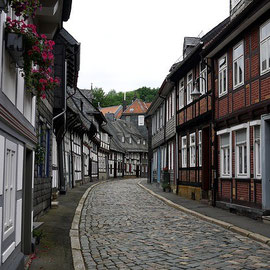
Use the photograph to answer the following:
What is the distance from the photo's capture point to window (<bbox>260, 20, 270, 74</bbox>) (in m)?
12.6

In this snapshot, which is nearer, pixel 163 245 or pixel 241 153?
pixel 163 245

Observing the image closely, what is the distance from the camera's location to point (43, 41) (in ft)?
19.9

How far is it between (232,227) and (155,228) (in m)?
1.89

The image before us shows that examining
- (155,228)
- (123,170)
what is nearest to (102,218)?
(155,228)

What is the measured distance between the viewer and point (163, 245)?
30.3ft

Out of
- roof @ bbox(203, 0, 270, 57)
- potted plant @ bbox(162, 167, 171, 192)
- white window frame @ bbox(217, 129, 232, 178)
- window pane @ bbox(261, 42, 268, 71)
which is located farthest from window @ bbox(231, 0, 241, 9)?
potted plant @ bbox(162, 167, 171, 192)

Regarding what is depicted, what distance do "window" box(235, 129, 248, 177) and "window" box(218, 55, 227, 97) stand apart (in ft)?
7.03

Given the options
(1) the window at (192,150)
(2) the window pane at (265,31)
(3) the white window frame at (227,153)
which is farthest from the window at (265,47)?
(1) the window at (192,150)

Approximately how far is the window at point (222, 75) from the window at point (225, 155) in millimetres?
1589

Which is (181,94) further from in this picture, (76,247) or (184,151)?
(76,247)

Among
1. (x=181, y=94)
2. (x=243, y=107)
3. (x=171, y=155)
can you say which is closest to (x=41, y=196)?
(x=243, y=107)

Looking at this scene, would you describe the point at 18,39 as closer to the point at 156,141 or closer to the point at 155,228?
the point at 155,228

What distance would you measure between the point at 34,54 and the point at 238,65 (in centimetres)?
1046

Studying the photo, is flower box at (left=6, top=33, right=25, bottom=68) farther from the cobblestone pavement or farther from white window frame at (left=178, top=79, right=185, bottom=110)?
white window frame at (left=178, top=79, right=185, bottom=110)
